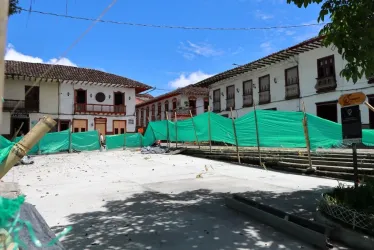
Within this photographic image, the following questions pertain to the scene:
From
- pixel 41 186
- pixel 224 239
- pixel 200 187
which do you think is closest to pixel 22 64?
pixel 41 186

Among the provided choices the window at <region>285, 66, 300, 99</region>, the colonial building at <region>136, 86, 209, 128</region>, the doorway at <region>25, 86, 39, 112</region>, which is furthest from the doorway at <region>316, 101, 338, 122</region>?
the doorway at <region>25, 86, 39, 112</region>

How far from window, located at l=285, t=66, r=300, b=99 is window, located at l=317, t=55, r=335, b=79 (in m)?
1.80

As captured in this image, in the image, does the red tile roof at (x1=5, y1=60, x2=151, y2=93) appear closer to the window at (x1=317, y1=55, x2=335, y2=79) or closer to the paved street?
the window at (x1=317, y1=55, x2=335, y2=79)

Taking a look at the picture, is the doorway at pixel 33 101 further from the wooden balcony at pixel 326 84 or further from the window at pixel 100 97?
the wooden balcony at pixel 326 84

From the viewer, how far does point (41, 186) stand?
26.9 feet

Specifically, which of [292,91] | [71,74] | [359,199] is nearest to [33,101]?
[71,74]

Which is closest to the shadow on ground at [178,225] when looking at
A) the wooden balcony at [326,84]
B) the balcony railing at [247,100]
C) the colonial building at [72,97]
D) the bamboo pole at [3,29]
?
the bamboo pole at [3,29]

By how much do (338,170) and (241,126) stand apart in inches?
164

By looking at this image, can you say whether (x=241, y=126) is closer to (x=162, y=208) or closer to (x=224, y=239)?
(x=162, y=208)

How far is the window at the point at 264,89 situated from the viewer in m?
23.7

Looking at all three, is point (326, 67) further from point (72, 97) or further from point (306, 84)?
point (72, 97)

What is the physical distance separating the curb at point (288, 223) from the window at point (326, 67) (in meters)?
16.2

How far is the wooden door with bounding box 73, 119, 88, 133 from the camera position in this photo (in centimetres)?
3139

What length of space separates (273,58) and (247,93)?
455 centimetres
